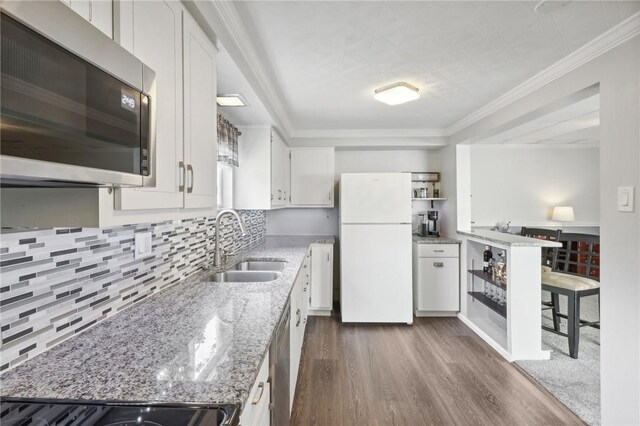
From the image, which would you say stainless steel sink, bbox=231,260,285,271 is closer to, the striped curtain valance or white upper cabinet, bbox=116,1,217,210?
the striped curtain valance

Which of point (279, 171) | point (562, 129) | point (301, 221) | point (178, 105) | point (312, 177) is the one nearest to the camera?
point (178, 105)

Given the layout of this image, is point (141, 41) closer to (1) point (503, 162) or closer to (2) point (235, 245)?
(2) point (235, 245)

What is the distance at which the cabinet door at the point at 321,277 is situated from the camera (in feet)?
11.7

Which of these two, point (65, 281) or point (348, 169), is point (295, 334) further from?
point (348, 169)

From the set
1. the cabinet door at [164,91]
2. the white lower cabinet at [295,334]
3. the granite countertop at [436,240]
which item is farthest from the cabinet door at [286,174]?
the cabinet door at [164,91]

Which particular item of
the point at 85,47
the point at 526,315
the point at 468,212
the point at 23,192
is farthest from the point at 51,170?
the point at 468,212

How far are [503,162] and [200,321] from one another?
5093 millimetres

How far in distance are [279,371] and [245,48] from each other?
5.68ft

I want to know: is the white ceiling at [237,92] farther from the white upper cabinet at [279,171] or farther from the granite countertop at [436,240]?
the granite countertop at [436,240]

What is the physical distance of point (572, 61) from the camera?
1934 millimetres

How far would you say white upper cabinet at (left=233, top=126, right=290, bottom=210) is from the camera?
2861 millimetres

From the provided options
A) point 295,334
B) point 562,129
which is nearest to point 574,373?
point 295,334

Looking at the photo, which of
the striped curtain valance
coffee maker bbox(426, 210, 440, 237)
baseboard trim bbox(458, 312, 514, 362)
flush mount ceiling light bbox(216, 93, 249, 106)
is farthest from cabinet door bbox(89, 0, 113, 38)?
coffee maker bbox(426, 210, 440, 237)

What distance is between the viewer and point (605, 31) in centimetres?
165
